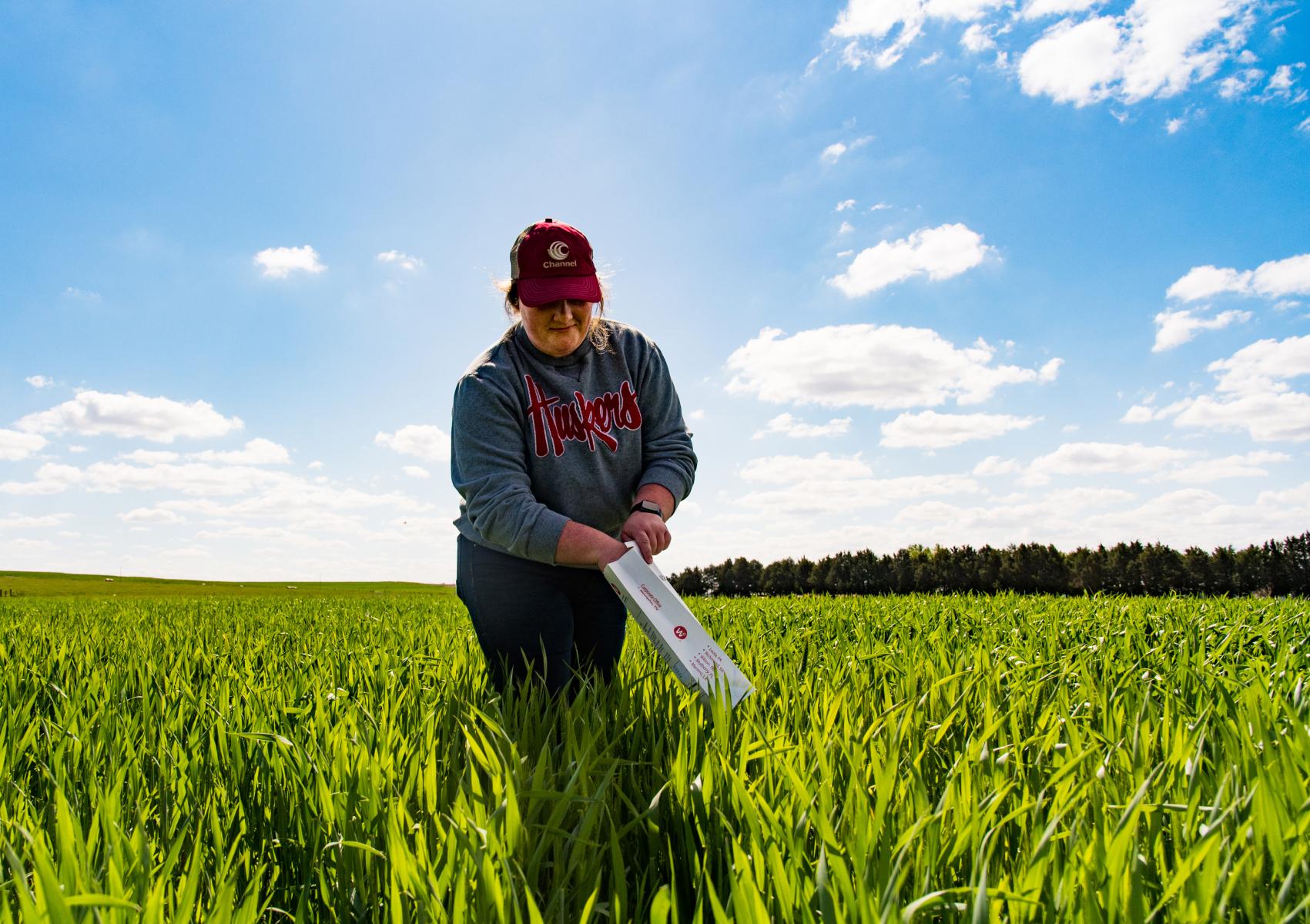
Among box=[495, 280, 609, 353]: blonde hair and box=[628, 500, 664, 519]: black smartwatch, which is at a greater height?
box=[495, 280, 609, 353]: blonde hair

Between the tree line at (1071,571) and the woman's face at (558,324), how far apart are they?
660 inches

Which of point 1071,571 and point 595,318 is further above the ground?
point 595,318

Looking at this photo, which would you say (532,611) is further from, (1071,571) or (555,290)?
(1071,571)

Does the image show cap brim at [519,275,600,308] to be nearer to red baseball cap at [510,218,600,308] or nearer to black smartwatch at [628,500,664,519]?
red baseball cap at [510,218,600,308]

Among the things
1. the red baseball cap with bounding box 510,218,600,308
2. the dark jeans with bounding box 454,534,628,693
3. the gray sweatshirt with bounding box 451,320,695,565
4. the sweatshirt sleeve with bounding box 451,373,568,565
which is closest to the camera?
the sweatshirt sleeve with bounding box 451,373,568,565

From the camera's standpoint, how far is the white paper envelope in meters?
2.16

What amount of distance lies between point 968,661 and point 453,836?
276 centimetres

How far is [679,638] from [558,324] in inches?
44.5

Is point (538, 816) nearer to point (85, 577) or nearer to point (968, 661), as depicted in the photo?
point (968, 661)

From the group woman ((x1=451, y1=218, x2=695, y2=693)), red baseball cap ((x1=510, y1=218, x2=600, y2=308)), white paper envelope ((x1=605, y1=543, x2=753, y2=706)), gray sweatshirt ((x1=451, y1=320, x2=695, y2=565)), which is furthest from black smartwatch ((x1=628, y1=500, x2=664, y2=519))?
red baseball cap ((x1=510, y1=218, x2=600, y2=308))

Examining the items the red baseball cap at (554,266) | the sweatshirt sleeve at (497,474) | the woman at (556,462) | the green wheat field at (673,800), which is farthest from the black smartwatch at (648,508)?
the red baseball cap at (554,266)

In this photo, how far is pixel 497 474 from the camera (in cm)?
259

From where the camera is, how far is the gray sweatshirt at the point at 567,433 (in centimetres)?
267

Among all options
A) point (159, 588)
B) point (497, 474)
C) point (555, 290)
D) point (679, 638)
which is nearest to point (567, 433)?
point (497, 474)
